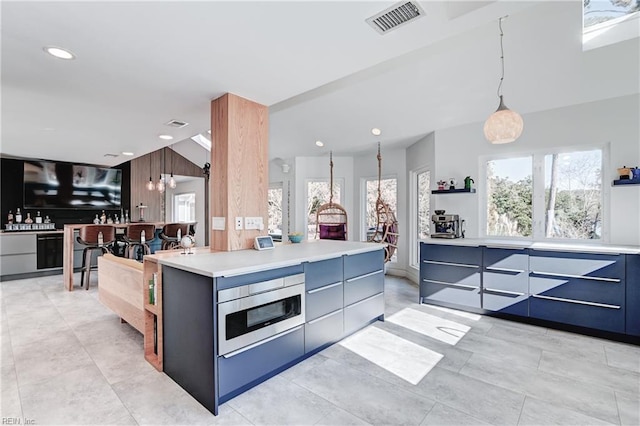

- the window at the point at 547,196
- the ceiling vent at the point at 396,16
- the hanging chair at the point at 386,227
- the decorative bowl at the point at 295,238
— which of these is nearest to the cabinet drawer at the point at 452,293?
the window at the point at 547,196

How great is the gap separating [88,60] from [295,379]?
2.88 m

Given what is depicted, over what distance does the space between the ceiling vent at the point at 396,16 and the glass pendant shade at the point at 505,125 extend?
1.28m

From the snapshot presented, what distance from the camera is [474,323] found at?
3.51 m

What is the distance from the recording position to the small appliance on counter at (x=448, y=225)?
4253 mm

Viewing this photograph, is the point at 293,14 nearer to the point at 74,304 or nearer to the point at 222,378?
the point at 222,378

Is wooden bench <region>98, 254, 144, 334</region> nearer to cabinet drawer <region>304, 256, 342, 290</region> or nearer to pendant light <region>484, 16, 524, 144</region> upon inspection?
cabinet drawer <region>304, 256, 342, 290</region>

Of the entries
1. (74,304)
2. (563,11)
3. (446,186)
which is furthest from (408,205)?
(74,304)

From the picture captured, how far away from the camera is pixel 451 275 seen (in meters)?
3.98

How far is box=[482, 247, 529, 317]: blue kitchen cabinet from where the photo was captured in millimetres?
3475

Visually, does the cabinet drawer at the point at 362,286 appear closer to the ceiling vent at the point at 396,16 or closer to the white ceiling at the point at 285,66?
the white ceiling at the point at 285,66

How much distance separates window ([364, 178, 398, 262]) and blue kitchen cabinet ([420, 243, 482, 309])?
6.41 feet

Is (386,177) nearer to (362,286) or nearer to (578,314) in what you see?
(362,286)

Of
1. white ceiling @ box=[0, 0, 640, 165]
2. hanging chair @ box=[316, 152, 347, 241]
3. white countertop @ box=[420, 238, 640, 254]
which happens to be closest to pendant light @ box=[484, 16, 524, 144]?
white ceiling @ box=[0, 0, 640, 165]

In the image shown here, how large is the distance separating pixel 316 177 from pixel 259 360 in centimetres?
493
